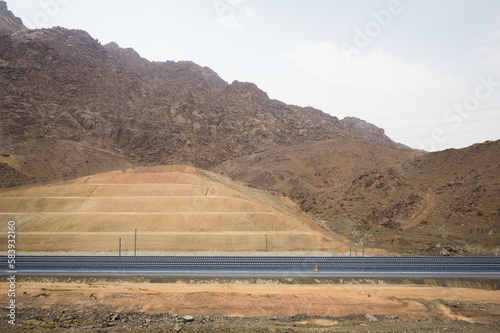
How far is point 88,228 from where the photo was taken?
96.2 feet

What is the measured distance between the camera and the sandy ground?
14.4 m

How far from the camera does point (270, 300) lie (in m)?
15.5

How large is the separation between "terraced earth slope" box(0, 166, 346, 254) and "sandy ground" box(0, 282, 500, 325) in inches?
335

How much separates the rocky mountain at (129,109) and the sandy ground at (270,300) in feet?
191

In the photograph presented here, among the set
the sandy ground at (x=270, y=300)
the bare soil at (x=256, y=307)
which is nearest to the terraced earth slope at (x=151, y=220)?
the bare soil at (x=256, y=307)

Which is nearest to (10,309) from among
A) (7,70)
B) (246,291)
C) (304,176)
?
(246,291)

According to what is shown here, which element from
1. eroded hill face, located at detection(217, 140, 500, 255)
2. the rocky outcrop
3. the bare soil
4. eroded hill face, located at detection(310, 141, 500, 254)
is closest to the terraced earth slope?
the bare soil

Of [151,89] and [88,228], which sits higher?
[151,89]

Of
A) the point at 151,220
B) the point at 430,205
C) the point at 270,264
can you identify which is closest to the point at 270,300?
the point at 270,264

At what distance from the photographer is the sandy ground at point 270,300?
1441cm

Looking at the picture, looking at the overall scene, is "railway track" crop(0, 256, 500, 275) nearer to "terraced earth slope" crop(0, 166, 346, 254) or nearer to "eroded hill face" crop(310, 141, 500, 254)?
"terraced earth slope" crop(0, 166, 346, 254)

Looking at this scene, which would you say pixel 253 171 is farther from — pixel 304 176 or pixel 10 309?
pixel 10 309

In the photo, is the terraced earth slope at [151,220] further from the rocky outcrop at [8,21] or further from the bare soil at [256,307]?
the rocky outcrop at [8,21]

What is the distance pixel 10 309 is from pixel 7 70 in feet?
302
